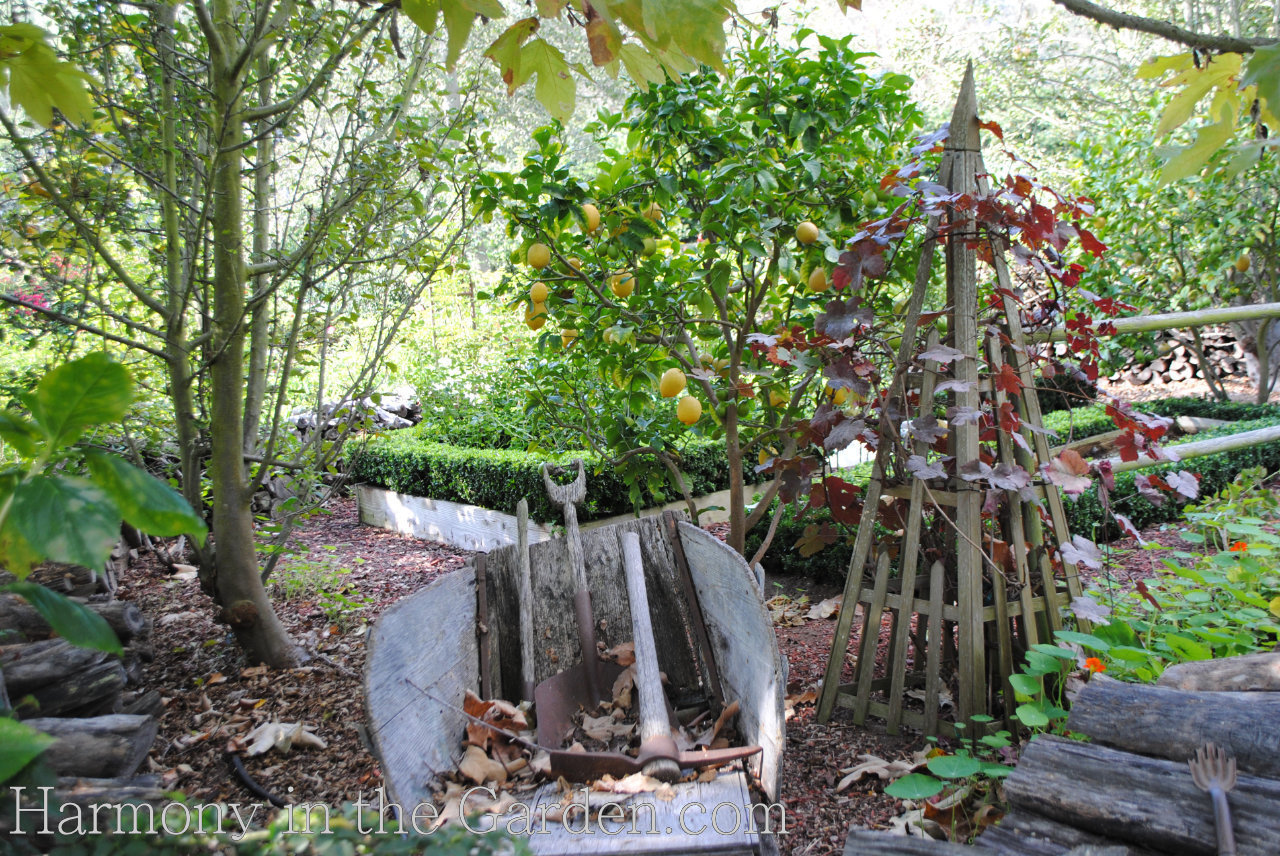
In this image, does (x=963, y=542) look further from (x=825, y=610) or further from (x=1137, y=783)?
(x=825, y=610)

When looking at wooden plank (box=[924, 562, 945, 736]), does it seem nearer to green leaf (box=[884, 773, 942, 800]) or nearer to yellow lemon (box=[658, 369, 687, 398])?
green leaf (box=[884, 773, 942, 800])

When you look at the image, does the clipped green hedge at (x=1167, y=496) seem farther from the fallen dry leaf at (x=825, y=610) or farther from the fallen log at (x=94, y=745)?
the fallen log at (x=94, y=745)

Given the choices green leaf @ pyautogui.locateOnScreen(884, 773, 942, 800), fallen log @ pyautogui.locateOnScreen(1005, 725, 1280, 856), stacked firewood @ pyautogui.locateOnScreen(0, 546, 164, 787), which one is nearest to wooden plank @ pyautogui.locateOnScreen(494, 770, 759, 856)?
green leaf @ pyautogui.locateOnScreen(884, 773, 942, 800)

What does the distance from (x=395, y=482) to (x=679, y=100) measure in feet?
16.0

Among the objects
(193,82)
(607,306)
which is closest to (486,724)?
(607,306)

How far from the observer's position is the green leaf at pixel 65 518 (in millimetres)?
636

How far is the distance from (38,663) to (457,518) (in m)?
4.11

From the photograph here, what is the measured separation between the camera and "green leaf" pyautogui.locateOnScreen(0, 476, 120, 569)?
64 centimetres

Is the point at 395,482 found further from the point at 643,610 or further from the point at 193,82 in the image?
the point at 643,610

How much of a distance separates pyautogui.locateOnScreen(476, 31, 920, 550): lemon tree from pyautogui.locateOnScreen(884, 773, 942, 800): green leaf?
3.75 feet

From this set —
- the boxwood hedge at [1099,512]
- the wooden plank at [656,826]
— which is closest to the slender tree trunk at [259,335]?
the wooden plank at [656,826]

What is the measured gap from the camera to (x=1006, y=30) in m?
15.4

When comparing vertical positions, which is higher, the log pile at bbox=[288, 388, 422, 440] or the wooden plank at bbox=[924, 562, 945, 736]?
the log pile at bbox=[288, 388, 422, 440]

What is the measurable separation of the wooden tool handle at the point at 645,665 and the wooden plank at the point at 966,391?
2.97ft
